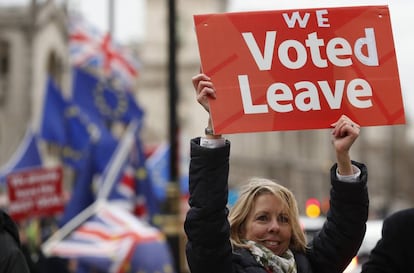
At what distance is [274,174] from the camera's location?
95.9 m

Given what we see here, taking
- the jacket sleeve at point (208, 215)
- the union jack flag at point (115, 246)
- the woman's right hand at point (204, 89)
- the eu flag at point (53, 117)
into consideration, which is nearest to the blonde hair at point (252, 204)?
the jacket sleeve at point (208, 215)

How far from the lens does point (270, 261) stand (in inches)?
155

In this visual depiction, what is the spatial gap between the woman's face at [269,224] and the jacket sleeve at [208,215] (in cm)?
20

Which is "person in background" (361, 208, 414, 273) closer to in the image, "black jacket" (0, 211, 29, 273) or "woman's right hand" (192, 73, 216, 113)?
"woman's right hand" (192, 73, 216, 113)

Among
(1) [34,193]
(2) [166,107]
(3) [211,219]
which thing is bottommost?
(2) [166,107]

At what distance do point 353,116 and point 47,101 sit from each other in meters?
14.0

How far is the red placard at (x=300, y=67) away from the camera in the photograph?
4113 millimetres

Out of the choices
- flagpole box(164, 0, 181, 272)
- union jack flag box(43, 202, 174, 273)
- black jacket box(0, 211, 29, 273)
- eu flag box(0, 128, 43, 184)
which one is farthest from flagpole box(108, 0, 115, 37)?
black jacket box(0, 211, 29, 273)

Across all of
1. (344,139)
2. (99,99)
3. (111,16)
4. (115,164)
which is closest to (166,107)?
(111,16)

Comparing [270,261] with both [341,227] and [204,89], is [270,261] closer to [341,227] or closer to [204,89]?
[341,227]

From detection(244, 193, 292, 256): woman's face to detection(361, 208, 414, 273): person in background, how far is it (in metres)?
0.38

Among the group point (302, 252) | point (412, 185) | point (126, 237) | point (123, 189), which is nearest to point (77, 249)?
point (126, 237)

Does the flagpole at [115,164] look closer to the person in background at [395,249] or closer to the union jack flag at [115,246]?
the union jack flag at [115,246]

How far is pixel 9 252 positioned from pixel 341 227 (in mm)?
1472
